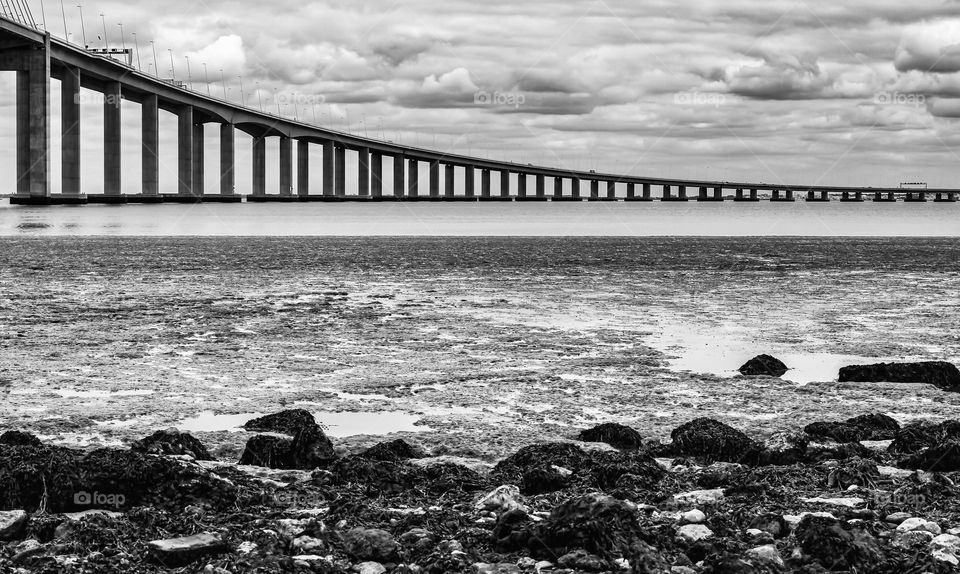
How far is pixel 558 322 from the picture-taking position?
1478cm

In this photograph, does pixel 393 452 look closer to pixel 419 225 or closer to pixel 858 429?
pixel 858 429

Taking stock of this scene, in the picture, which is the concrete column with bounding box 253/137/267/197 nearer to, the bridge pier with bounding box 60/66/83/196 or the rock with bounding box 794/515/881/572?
the bridge pier with bounding box 60/66/83/196

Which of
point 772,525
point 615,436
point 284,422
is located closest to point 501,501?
point 772,525

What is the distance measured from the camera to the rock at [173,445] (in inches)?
256

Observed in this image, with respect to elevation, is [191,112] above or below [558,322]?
above

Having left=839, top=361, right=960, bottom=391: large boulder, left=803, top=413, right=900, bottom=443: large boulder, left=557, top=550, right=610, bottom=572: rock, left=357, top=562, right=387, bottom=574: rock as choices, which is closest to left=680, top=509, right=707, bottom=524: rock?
left=557, top=550, right=610, bottom=572: rock

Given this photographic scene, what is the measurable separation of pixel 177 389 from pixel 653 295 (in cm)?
1090

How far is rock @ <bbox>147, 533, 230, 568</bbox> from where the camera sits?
4672 millimetres

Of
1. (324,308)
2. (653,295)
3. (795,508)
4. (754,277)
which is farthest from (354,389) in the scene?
(754,277)

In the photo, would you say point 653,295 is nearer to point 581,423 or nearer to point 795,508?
point 581,423

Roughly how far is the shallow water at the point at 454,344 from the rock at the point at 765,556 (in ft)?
9.30

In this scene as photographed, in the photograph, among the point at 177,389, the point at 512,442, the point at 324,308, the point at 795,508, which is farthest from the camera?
the point at 324,308

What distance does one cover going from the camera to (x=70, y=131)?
10031 cm

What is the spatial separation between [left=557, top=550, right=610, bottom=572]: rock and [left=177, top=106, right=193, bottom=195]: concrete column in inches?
4321
